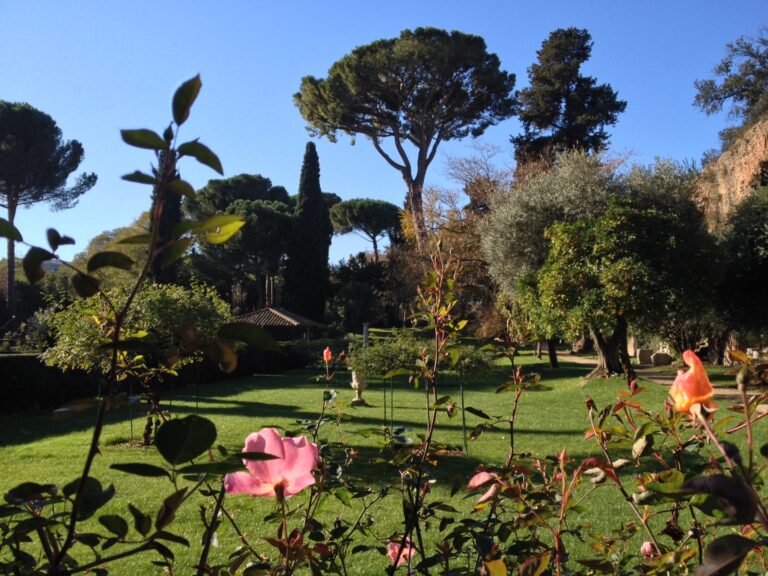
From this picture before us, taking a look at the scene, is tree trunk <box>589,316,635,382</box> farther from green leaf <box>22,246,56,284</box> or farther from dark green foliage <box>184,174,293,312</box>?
dark green foliage <box>184,174,293,312</box>

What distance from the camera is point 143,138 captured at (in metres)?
0.48

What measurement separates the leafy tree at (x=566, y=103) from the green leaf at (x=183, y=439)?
2613 cm

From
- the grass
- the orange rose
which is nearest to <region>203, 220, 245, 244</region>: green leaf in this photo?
the orange rose

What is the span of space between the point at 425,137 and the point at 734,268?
48.0 feet

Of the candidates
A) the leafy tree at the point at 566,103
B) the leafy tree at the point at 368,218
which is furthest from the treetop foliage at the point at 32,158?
the leafy tree at the point at 566,103

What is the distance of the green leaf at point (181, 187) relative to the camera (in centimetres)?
51

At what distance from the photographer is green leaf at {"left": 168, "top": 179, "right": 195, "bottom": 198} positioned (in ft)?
1.69

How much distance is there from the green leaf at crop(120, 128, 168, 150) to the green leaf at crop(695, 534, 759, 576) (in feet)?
1.51

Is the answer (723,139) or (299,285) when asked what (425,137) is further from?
(723,139)

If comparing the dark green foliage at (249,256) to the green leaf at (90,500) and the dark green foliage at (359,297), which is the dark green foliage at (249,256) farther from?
the green leaf at (90,500)

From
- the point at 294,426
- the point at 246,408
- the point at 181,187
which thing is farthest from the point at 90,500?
the point at 246,408

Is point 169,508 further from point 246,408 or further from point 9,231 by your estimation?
point 246,408

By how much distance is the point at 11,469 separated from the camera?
584cm

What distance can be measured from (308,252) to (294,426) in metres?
26.6
